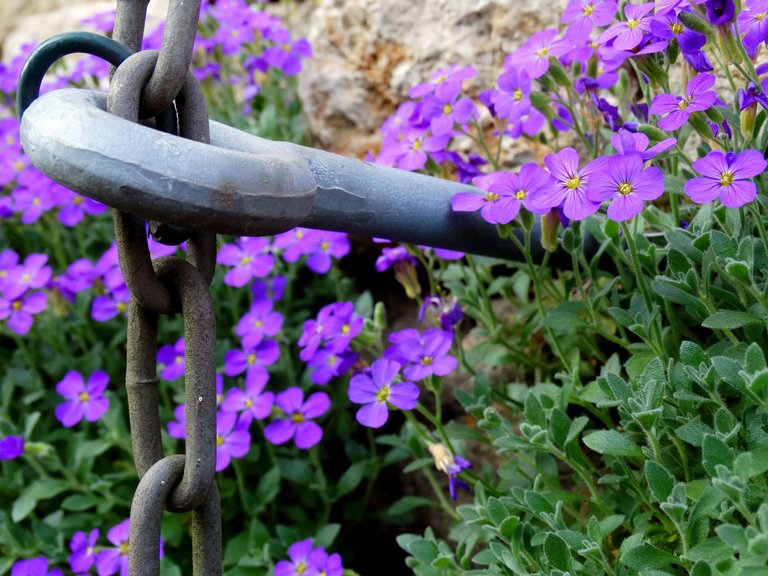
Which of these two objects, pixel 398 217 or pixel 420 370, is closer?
pixel 398 217

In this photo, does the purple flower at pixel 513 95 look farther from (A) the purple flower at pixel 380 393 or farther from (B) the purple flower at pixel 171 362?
(B) the purple flower at pixel 171 362

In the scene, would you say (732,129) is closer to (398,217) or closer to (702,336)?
(702,336)

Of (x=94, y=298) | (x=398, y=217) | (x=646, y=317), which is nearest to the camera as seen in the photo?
(x=398, y=217)

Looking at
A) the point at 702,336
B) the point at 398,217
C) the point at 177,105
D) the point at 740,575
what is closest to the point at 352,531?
the point at 702,336

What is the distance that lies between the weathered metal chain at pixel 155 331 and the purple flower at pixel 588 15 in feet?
2.20

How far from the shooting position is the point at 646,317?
3.37 ft

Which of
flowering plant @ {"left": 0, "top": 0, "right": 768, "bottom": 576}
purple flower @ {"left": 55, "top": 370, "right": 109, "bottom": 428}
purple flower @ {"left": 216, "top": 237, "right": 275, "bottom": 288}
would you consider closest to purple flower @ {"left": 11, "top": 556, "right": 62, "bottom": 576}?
flowering plant @ {"left": 0, "top": 0, "right": 768, "bottom": 576}

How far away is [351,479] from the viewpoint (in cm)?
151

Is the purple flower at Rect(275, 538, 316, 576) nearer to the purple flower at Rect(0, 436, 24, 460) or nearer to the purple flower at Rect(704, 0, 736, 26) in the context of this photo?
the purple flower at Rect(0, 436, 24, 460)

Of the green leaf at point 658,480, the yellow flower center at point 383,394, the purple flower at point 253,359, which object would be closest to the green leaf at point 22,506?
the purple flower at point 253,359

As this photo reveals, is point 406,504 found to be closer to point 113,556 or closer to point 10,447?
point 113,556

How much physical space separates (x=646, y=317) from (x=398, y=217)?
34 centimetres

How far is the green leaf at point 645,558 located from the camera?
827mm

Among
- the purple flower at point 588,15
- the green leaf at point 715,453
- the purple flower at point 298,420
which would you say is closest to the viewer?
the green leaf at point 715,453
